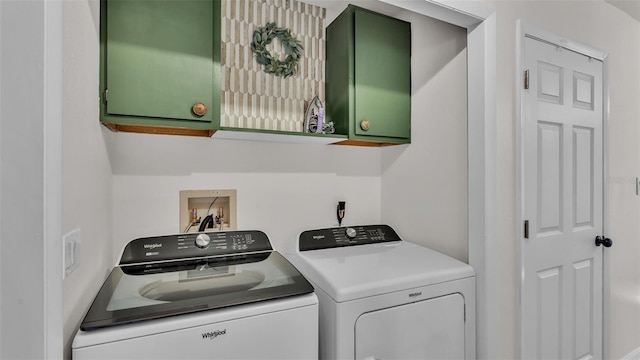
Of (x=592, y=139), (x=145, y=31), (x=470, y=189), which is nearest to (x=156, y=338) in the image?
(x=145, y=31)

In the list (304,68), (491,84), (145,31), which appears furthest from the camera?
(304,68)

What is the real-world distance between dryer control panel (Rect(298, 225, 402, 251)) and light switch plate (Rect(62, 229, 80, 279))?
1094 millimetres

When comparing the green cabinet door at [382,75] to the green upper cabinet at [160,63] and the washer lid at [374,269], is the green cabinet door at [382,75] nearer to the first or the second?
the washer lid at [374,269]

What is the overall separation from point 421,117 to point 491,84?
1.58 feet

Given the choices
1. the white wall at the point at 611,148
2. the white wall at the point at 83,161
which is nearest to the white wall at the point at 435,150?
the white wall at the point at 611,148

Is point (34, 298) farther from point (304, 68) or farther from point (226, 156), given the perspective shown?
point (304, 68)

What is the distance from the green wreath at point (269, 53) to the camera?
6.22 ft

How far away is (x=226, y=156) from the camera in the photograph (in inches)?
71.7

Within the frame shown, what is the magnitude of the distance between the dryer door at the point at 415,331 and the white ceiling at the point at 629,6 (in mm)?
2247

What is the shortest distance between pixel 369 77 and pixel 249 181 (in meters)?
0.96

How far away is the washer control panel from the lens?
1533mm

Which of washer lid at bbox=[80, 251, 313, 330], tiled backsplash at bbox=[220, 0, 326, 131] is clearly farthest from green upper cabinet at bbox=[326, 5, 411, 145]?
washer lid at bbox=[80, 251, 313, 330]

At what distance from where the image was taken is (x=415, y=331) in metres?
1.35

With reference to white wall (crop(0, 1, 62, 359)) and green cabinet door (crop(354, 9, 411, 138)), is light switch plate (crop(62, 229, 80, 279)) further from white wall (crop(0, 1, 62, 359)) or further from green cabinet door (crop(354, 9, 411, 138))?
green cabinet door (crop(354, 9, 411, 138))
